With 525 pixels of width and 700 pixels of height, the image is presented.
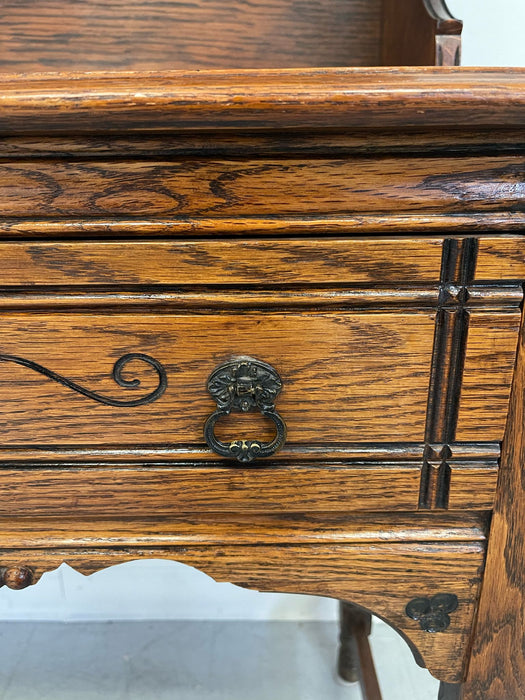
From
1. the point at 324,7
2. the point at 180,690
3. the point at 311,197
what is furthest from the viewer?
the point at 180,690

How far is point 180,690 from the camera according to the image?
0.98 meters

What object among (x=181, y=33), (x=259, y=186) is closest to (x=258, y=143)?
(x=259, y=186)

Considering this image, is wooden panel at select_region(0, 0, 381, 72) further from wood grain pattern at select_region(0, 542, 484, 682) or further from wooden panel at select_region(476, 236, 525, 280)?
wood grain pattern at select_region(0, 542, 484, 682)

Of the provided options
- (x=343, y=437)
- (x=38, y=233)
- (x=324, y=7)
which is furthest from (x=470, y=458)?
(x=324, y=7)

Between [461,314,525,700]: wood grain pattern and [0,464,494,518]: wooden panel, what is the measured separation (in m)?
0.02

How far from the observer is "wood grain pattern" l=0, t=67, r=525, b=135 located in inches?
13.3

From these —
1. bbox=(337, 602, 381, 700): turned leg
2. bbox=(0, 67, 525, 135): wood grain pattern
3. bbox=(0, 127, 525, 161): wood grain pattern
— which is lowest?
bbox=(337, 602, 381, 700): turned leg

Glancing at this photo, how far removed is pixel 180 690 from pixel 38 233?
0.83 meters

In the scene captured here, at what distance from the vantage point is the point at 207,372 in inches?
17.1

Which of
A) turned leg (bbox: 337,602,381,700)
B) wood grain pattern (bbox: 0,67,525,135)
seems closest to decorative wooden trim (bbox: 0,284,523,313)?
wood grain pattern (bbox: 0,67,525,135)

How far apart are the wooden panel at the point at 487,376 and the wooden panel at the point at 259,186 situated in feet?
0.26

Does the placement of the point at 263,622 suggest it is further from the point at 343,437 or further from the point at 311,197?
the point at 311,197

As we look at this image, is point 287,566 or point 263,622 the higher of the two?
point 287,566

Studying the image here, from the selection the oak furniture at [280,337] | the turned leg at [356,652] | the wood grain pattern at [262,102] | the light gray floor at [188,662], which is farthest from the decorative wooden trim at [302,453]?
the light gray floor at [188,662]
